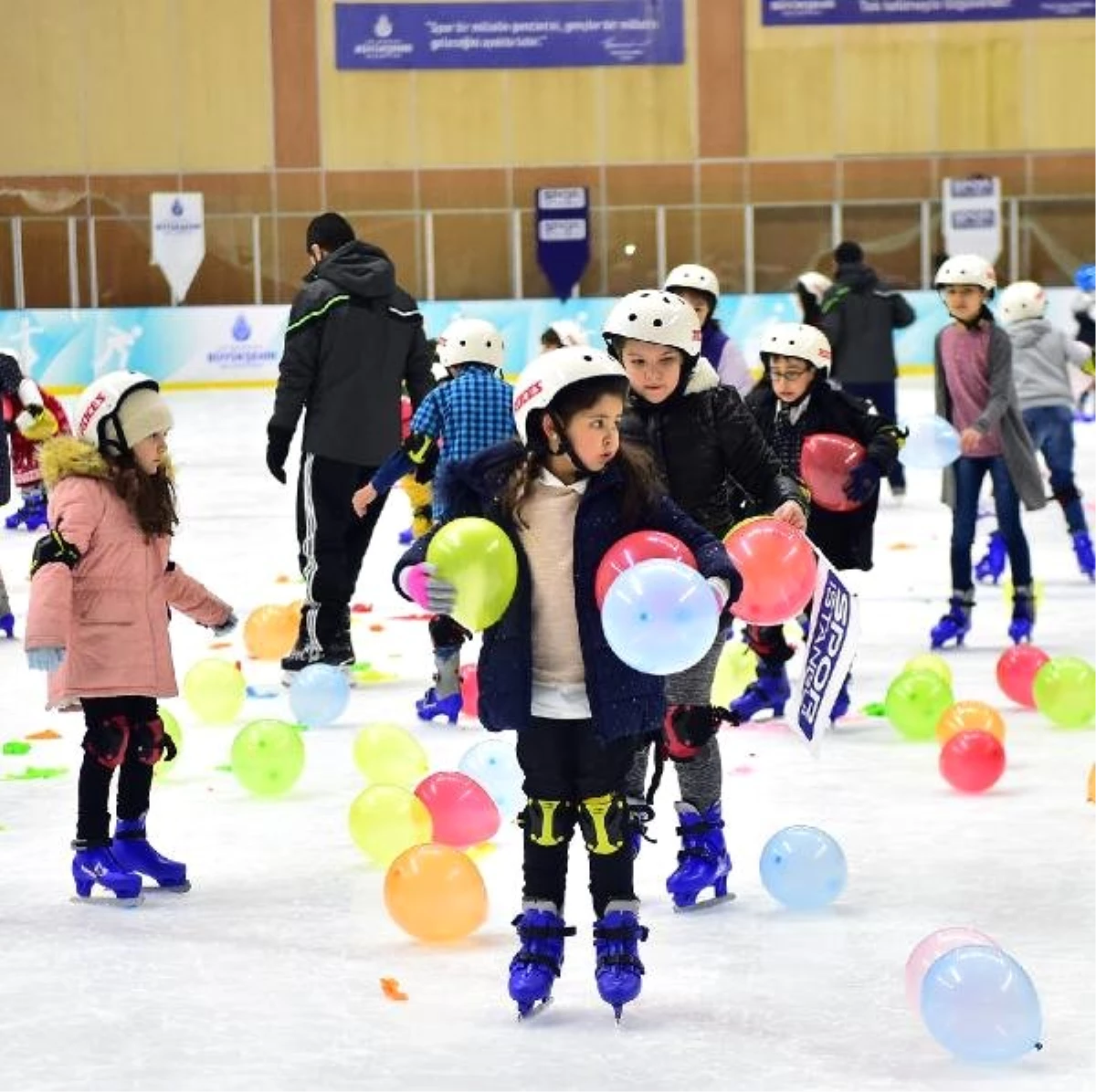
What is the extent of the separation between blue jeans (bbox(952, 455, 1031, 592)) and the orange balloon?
2.10m

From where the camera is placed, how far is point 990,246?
28969mm

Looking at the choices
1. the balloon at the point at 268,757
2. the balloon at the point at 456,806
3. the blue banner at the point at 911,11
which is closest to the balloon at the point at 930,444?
the balloon at the point at 268,757

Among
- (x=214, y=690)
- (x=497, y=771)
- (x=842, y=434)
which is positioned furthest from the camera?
(x=214, y=690)

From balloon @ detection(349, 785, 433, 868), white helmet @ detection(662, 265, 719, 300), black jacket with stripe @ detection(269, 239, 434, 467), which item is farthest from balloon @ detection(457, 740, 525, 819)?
black jacket with stripe @ detection(269, 239, 434, 467)

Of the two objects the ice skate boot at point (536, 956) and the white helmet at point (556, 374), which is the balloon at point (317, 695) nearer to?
the ice skate boot at point (536, 956)

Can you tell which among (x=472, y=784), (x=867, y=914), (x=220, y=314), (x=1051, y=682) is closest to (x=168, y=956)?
(x=472, y=784)

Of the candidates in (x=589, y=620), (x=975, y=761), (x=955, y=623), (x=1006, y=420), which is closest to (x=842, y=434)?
(x=975, y=761)

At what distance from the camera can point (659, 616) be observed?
167 inches

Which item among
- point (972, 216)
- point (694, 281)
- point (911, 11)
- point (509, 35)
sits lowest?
point (694, 281)

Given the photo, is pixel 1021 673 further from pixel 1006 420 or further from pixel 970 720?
pixel 1006 420

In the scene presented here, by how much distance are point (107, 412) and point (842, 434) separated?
9.13 feet

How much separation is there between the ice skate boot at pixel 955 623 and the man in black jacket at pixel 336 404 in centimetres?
236

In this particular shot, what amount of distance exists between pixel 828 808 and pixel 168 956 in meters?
2.22

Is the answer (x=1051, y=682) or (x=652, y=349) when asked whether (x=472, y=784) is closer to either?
(x=652, y=349)
